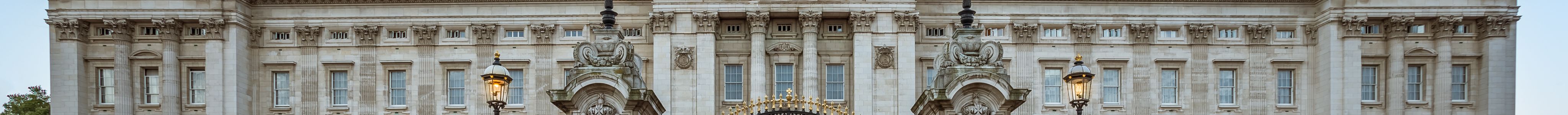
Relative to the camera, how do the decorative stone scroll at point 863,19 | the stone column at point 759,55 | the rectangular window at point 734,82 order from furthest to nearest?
the rectangular window at point 734,82 < the stone column at point 759,55 < the decorative stone scroll at point 863,19

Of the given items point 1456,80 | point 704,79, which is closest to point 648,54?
point 704,79

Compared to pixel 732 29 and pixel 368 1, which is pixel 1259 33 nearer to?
pixel 732 29

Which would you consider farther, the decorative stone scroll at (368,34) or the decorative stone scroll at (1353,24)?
the decorative stone scroll at (368,34)

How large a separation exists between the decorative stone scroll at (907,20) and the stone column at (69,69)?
1410 cm

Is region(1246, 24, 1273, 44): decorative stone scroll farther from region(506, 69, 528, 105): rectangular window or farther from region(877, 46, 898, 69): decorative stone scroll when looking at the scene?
region(506, 69, 528, 105): rectangular window

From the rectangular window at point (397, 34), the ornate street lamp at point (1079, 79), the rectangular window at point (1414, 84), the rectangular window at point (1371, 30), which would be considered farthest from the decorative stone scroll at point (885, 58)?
the ornate street lamp at point (1079, 79)

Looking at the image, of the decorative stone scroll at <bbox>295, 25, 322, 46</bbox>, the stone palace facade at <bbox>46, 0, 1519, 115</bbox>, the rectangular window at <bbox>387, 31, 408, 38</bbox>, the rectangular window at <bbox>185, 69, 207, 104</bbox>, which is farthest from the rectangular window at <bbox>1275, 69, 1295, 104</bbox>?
the rectangular window at <bbox>185, 69, 207, 104</bbox>

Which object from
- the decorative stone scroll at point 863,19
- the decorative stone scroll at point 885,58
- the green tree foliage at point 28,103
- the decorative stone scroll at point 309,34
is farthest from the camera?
the green tree foliage at point 28,103

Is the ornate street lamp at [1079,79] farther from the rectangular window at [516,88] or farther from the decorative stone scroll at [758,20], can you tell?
the rectangular window at [516,88]

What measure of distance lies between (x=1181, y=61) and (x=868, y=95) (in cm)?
601

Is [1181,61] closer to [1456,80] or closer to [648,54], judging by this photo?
[1456,80]

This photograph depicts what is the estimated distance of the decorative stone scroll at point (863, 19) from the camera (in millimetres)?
39219

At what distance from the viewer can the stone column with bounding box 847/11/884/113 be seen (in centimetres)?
3906

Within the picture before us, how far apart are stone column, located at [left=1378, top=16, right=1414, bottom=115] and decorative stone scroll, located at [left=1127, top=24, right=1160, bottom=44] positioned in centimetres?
398
